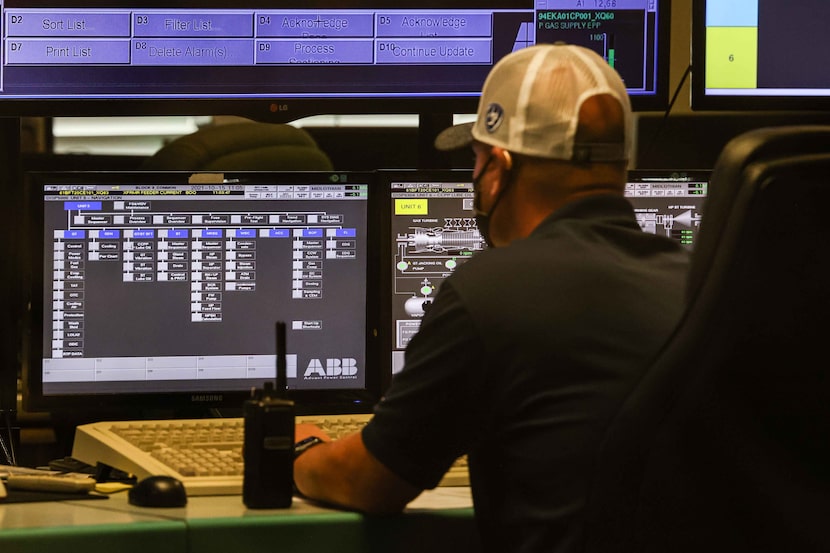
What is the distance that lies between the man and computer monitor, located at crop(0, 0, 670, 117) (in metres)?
0.58

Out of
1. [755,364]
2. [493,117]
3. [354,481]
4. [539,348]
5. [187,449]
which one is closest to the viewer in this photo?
[755,364]

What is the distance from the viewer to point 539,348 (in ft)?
3.94

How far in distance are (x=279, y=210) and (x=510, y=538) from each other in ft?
2.72

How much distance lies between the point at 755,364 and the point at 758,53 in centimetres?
113

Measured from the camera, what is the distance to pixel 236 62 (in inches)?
75.1

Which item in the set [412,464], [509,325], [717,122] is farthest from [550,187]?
[717,122]

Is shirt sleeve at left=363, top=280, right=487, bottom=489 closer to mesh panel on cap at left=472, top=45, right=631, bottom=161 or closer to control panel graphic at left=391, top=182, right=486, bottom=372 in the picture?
mesh panel on cap at left=472, top=45, right=631, bottom=161

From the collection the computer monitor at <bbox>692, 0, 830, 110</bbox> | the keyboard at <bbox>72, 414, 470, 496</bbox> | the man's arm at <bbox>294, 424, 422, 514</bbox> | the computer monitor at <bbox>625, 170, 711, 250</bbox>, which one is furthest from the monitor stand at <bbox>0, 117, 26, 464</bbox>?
the computer monitor at <bbox>692, 0, 830, 110</bbox>

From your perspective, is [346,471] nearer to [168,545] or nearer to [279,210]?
[168,545]

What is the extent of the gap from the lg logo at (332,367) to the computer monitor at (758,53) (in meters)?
0.74

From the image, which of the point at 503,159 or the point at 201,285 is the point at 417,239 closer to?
the point at 201,285

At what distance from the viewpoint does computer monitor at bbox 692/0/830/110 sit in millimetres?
1918

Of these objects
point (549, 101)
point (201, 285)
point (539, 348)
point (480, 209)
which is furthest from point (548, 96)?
point (201, 285)

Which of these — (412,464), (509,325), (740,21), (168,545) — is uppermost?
(740,21)
